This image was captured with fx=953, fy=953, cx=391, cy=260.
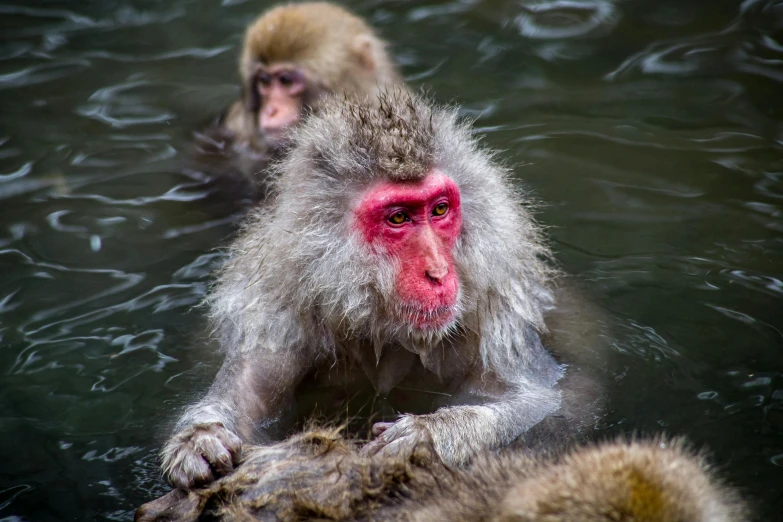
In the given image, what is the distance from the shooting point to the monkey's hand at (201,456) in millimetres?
4031

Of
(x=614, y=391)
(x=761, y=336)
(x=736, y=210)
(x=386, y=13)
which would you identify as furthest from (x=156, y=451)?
(x=386, y=13)

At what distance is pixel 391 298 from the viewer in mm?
4520

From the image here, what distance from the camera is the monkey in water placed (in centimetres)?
446

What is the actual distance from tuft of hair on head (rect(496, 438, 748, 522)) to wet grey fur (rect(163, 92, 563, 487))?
130 centimetres

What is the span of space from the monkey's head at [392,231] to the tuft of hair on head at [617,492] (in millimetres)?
1533

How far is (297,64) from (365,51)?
604 millimetres

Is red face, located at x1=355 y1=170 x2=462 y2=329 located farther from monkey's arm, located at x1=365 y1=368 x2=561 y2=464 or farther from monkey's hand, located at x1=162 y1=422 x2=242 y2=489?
monkey's hand, located at x1=162 y1=422 x2=242 y2=489

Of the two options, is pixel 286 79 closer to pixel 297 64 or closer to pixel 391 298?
pixel 297 64

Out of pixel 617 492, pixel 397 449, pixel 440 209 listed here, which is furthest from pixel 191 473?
pixel 617 492

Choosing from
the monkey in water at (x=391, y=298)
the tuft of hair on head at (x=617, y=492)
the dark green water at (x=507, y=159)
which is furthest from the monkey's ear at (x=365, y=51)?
the tuft of hair on head at (x=617, y=492)

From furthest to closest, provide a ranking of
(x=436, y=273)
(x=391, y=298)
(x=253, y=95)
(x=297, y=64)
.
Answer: (x=253, y=95) < (x=297, y=64) < (x=391, y=298) < (x=436, y=273)

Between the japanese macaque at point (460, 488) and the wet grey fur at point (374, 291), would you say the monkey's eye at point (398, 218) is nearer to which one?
the wet grey fur at point (374, 291)

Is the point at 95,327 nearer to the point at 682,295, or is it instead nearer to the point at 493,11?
the point at 682,295

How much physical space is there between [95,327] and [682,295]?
12.1ft
